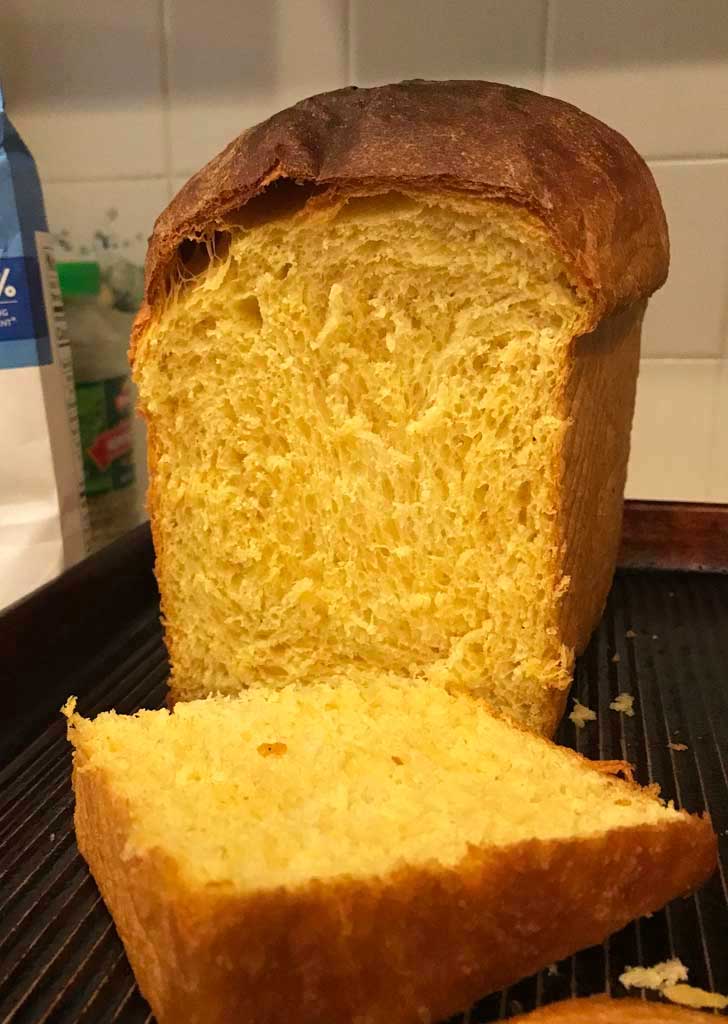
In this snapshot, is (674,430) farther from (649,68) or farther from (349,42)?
(349,42)

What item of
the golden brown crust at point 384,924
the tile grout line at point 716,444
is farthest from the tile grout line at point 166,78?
the golden brown crust at point 384,924

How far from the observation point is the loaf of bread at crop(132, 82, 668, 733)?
3.91 ft

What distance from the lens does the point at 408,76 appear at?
7.18 feet

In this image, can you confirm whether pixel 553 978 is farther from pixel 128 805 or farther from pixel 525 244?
pixel 525 244

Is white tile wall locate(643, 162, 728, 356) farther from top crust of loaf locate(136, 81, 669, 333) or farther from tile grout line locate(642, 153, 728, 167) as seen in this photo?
top crust of loaf locate(136, 81, 669, 333)

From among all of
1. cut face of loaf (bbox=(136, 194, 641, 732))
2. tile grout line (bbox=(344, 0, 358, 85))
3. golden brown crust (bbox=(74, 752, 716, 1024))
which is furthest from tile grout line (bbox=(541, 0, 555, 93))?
golden brown crust (bbox=(74, 752, 716, 1024))

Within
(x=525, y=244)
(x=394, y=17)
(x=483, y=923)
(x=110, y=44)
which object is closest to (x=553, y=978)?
(x=483, y=923)

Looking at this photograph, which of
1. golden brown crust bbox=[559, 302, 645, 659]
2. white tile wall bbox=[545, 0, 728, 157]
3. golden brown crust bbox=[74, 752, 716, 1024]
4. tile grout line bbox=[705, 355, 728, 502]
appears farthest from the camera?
tile grout line bbox=[705, 355, 728, 502]

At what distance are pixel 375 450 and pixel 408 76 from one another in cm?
129

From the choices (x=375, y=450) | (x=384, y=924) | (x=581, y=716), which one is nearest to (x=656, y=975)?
(x=384, y=924)

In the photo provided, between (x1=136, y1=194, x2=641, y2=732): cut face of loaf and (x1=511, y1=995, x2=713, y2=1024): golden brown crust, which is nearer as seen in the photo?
(x1=511, y1=995, x2=713, y2=1024): golden brown crust

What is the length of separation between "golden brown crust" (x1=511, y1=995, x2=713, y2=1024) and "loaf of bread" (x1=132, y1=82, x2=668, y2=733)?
1.60ft

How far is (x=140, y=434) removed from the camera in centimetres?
247

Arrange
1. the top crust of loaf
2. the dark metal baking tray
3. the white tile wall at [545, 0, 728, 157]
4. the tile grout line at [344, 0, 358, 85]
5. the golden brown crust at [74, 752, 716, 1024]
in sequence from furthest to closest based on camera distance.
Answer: the tile grout line at [344, 0, 358, 85]
the white tile wall at [545, 0, 728, 157]
the top crust of loaf
the dark metal baking tray
the golden brown crust at [74, 752, 716, 1024]
